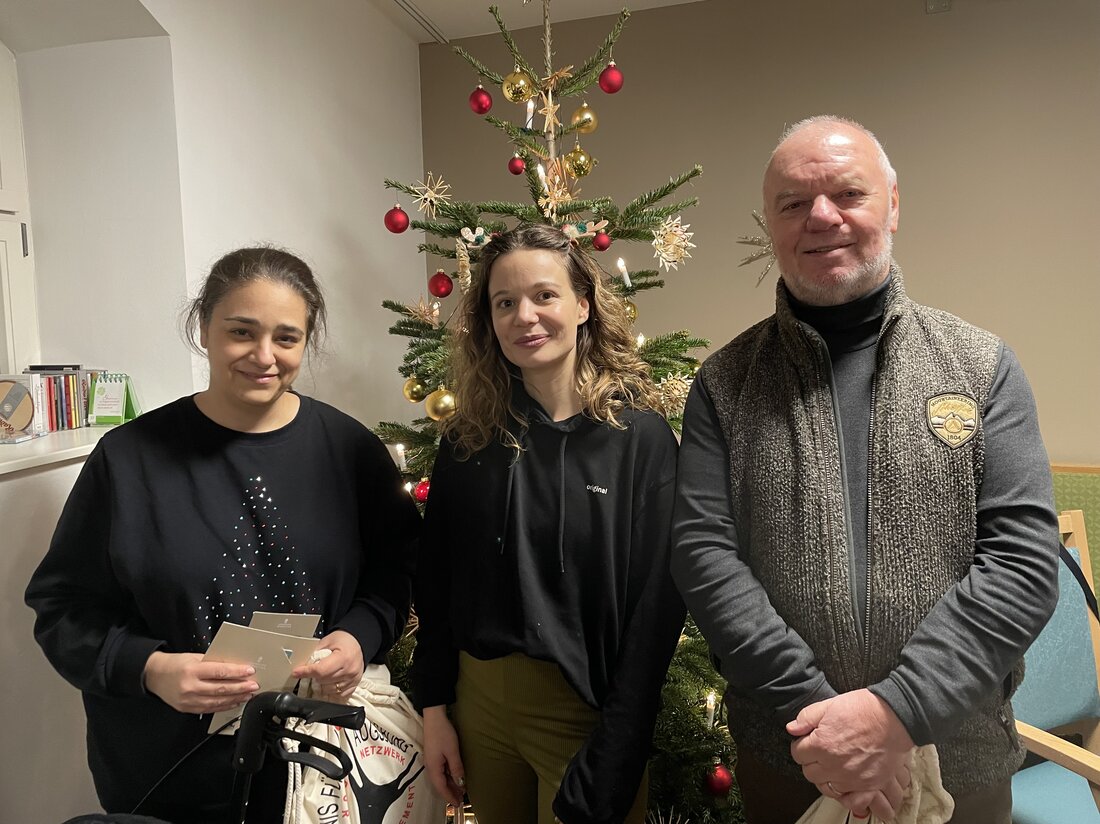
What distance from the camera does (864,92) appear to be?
3.12 metres

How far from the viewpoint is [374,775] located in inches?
51.7

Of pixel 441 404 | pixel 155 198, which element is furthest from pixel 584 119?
pixel 155 198

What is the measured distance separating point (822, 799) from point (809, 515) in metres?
0.41

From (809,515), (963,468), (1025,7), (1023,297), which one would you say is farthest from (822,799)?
(1025,7)

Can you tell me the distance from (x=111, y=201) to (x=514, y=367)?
1.40m

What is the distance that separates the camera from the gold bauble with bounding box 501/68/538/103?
87.4 inches

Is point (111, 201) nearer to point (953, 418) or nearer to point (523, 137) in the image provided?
point (523, 137)

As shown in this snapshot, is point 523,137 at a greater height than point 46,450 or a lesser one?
greater

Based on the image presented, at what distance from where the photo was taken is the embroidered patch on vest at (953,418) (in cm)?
107

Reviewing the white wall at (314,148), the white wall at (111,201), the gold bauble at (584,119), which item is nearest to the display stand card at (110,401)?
the white wall at (111,201)

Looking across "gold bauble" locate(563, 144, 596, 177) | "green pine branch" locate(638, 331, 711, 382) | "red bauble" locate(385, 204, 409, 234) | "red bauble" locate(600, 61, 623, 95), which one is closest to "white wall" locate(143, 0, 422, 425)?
"red bauble" locate(385, 204, 409, 234)

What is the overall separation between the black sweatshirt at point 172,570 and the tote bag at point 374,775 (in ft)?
0.38

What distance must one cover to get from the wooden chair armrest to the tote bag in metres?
1.13

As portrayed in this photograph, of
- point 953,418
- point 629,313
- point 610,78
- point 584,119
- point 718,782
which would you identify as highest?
point 610,78
